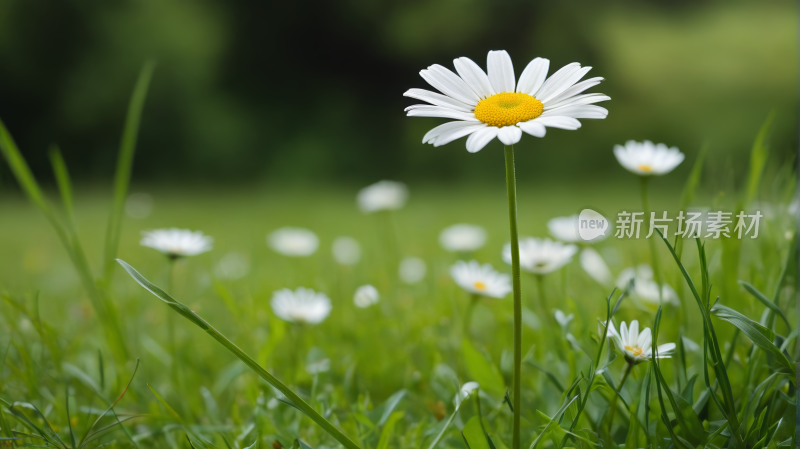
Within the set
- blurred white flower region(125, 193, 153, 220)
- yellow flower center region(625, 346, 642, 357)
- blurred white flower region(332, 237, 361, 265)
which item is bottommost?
blurred white flower region(125, 193, 153, 220)

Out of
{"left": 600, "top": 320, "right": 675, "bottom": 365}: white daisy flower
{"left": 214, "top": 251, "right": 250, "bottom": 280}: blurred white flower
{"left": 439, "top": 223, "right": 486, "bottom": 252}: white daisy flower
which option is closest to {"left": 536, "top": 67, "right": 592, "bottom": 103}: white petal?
{"left": 600, "top": 320, "right": 675, "bottom": 365}: white daisy flower

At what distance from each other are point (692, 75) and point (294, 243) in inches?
140

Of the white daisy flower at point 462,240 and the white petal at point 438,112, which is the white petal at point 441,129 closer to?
the white petal at point 438,112

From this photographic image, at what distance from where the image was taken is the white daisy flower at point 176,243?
21.8 inches

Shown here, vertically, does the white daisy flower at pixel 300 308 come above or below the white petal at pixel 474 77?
below

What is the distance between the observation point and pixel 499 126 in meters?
0.34

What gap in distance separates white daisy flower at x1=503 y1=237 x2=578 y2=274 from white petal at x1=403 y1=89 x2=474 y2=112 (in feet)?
0.77

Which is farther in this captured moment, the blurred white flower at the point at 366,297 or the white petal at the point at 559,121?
the blurred white flower at the point at 366,297

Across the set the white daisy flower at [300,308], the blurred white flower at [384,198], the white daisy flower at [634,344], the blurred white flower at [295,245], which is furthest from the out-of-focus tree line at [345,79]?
the white daisy flower at [634,344]

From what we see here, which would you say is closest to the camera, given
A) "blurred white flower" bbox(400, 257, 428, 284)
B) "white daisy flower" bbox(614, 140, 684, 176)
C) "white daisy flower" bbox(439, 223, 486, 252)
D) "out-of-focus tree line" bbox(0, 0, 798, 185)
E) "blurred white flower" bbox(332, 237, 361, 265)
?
"white daisy flower" bbox(614, 140, 684, 176)

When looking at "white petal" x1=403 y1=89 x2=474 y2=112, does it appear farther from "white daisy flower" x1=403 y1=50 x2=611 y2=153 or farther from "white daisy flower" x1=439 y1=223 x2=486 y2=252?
"white daisy flower" x1=439 y1=223 x2=486 y2=252

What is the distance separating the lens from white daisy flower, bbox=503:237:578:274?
59 cm

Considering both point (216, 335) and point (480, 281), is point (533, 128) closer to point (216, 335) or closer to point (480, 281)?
point (216, 335)

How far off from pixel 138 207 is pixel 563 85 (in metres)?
2.67
